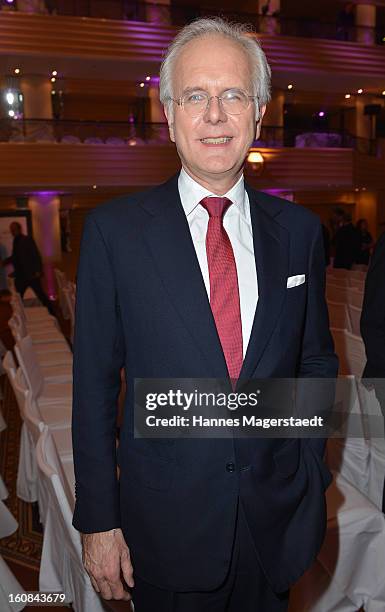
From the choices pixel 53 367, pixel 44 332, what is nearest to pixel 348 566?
pixel 53 367

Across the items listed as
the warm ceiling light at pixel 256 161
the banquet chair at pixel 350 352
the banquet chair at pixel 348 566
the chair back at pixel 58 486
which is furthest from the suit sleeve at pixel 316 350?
the warm ceiling light at pixel 256 161

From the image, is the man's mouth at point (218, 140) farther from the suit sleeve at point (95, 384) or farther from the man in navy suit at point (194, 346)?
the suit sleeve at point (95, 384)

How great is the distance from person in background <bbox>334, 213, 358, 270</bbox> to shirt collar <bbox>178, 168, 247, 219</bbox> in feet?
29.3

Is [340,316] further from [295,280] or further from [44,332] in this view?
[295,280]

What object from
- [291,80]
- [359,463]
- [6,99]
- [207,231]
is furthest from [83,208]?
[207,231]

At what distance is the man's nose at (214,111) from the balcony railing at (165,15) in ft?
39.4

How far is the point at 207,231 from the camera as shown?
1.34m

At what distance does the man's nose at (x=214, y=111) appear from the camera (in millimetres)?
1233

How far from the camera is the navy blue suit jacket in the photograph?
126 cm

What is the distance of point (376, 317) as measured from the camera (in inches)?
92.8

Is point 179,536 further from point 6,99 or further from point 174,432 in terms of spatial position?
point 6,99

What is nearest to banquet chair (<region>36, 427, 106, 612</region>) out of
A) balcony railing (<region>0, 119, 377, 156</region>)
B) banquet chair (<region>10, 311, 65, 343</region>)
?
banquet chair (<region>10, 311, 65, 343</region>)

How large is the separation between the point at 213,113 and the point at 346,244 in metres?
9.41

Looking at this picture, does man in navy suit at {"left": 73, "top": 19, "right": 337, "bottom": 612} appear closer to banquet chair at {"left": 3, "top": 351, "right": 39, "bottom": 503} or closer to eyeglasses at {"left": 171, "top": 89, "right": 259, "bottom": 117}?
eyeglasses at {"left": 171, "top": 89, "right": 259, "bottom": 117}
